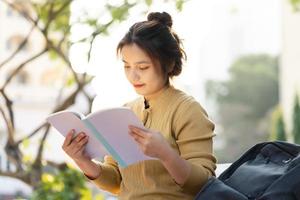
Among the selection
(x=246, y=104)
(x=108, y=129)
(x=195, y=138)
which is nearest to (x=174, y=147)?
(x=195, y=138)

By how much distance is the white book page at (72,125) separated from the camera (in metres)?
1.44

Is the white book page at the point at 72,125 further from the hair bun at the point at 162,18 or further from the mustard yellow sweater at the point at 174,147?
the hair bun at the point at 162,18

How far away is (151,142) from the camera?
131 centimetres

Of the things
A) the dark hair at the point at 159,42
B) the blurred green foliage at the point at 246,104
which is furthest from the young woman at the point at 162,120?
the blurred green foliage at the point at 246,104

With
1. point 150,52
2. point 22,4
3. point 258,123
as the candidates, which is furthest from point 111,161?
point 258,123

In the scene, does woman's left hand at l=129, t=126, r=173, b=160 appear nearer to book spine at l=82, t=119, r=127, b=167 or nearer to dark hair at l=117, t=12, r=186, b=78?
book spine at l=82, t=119, r=127, b=167

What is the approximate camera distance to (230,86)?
2286 centimetres

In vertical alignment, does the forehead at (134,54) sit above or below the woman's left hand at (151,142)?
above

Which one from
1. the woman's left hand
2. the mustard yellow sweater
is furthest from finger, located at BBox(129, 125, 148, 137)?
the mustard yellow sweater

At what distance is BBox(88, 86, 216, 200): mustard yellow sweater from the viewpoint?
1418 mm

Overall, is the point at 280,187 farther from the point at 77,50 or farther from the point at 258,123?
the point at 258,123

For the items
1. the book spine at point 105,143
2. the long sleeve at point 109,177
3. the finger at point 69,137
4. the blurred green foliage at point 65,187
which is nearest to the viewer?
the book spine at point 105,143

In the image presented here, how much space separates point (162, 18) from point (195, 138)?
276 mm

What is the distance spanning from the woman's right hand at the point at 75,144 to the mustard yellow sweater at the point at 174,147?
10 centimetres
